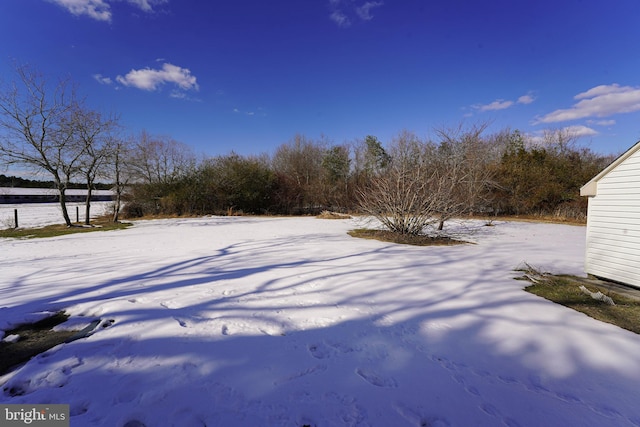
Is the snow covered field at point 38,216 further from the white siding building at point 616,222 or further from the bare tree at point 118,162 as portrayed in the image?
the white siding building at point 616,222

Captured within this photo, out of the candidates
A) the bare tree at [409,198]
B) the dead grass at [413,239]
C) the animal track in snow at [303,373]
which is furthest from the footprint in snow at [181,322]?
the bare tree at [409,198]

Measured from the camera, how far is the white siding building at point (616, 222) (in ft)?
14.1

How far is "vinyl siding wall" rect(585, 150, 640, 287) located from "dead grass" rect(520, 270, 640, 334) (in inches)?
16.7

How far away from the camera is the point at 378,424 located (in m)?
1.71

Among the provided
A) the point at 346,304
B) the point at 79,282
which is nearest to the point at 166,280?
the point at 79,282

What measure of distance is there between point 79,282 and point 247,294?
2.99m

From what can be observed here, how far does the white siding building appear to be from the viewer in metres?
4.31

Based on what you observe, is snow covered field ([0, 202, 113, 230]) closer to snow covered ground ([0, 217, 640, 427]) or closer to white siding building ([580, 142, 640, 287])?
snow covered ground ([0, 217, 640, 427])

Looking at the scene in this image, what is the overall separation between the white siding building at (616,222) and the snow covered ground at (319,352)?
166 centimetres

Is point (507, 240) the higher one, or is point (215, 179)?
point (215, 179)

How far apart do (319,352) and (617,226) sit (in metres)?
5.63

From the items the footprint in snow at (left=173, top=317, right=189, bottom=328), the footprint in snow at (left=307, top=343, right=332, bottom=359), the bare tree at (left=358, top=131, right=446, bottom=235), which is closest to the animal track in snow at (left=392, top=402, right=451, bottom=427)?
the footprint in snow at (left=307, top=343, right=332, bottom=359)

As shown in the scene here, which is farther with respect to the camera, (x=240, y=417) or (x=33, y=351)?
(x=33, y=351)

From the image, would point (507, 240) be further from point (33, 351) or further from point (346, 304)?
point (33, 351)
